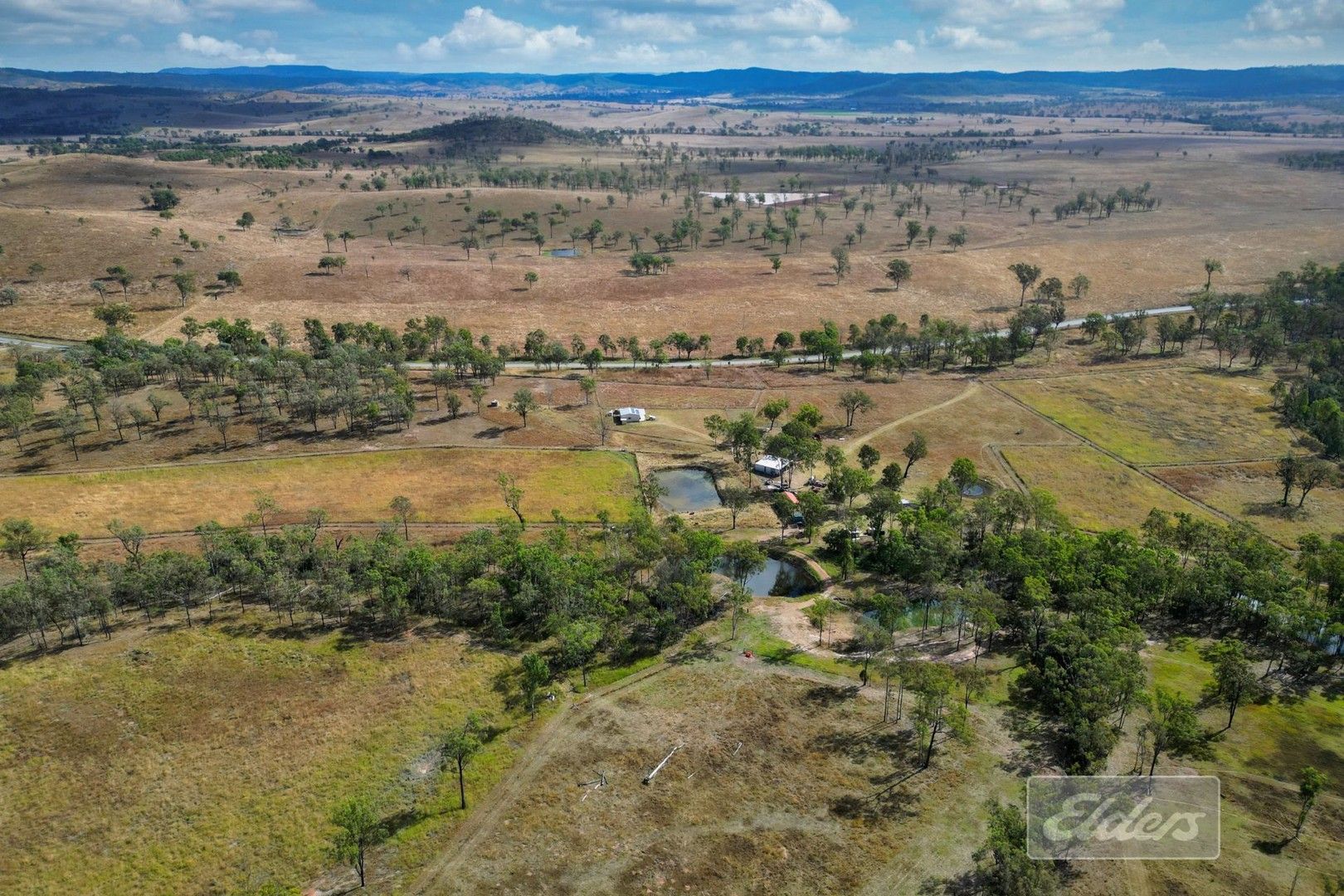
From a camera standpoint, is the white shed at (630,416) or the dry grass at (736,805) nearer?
the dry grass at (736,805)

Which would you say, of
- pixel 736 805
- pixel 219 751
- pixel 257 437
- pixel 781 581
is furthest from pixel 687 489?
pixel 257 437

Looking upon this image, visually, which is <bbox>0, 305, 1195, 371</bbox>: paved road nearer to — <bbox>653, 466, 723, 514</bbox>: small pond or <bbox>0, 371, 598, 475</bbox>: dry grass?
<bbox>0, 371, 598, 475</bbox>: dry grass

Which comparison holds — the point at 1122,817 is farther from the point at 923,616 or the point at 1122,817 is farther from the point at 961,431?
the point at 961,431

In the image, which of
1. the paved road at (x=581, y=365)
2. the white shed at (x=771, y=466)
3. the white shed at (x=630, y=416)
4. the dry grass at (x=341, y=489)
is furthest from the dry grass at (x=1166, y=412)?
the dry grass at (x=341, y=489)

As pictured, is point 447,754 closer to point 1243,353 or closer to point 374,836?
point 374,836

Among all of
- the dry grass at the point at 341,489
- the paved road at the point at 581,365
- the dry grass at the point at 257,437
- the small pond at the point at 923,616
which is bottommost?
the small pond at the point at 923,616

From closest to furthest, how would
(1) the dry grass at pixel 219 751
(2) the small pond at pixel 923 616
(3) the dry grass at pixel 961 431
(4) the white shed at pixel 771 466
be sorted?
1. (1) the dry grass at pixel 219 751
2. (2) the small pond at pixel 923 616
3. (4) the white shed at pixel 771 466
4. (3) the dry grass at pixel 961 431

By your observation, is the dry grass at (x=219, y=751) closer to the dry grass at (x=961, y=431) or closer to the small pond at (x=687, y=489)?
the small pond at (x=687, y=489)
